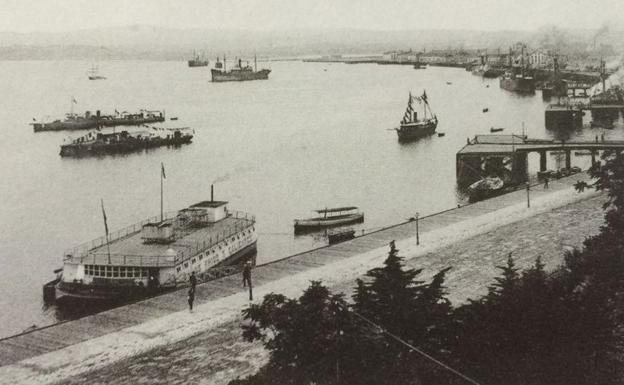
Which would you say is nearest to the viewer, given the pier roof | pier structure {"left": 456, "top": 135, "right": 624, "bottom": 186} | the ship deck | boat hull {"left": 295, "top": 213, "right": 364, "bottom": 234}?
the ship deck

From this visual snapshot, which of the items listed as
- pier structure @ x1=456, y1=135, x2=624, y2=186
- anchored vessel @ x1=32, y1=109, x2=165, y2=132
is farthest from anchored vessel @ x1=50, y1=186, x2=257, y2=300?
anchored vessel @ x1=32, y1=109, x2=165, y2=132

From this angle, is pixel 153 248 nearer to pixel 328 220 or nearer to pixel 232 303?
pixel 232 303

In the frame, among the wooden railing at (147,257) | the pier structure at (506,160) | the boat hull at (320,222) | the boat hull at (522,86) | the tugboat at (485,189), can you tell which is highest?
A: the boat hull at (522,86)

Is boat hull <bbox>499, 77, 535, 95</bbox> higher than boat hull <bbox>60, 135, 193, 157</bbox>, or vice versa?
boat hull <bbox>499, 77, 535, 95</bbox>

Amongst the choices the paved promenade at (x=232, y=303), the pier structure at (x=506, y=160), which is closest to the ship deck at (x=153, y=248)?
the paved promenade at (x=232, y=303)

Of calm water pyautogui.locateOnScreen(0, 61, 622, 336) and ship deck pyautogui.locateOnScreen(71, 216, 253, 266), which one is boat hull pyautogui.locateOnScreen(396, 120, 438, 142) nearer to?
calm water pyautogui.locateOnScreen(0, 61, 622, 336)

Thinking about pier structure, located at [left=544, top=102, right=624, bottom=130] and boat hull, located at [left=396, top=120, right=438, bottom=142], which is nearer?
boat hull, located at [left=396, top=120, right=438, bottom=142]

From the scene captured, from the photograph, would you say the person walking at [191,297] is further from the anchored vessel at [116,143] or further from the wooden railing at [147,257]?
the anchored vessel at [116,143]
